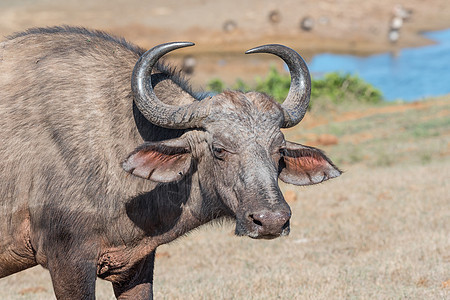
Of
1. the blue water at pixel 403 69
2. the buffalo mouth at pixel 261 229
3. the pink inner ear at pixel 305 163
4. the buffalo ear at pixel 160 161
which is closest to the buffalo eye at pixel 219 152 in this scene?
the buffalo ear at pixel 160 161

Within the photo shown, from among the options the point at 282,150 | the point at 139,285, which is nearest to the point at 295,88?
the point at 282,150

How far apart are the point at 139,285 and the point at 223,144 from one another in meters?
1.79

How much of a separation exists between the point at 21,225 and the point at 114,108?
3.80 ft

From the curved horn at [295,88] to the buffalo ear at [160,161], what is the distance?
2.63 feet

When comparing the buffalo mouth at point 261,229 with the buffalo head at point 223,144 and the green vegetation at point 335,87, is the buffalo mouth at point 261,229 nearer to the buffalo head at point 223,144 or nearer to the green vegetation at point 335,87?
the buffalo head at point 223,144

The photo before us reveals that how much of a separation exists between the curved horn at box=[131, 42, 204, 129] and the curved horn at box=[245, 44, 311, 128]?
698 millimetres

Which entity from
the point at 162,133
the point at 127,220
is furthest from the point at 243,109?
the point at 127,220

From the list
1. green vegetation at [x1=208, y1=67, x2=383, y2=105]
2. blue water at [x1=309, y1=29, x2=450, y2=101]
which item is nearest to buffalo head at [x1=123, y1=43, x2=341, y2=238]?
green vegetation at [x1=208, y1=67, x2=383, y2=105]

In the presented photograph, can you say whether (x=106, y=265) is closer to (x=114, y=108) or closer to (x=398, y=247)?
(x=114, y=108)

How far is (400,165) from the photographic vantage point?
14695 mm

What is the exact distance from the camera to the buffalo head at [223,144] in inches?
199

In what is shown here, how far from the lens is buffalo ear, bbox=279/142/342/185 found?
5672mm

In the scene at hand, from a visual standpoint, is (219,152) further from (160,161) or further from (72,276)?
(72,276)

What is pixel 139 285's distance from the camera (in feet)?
20.8
